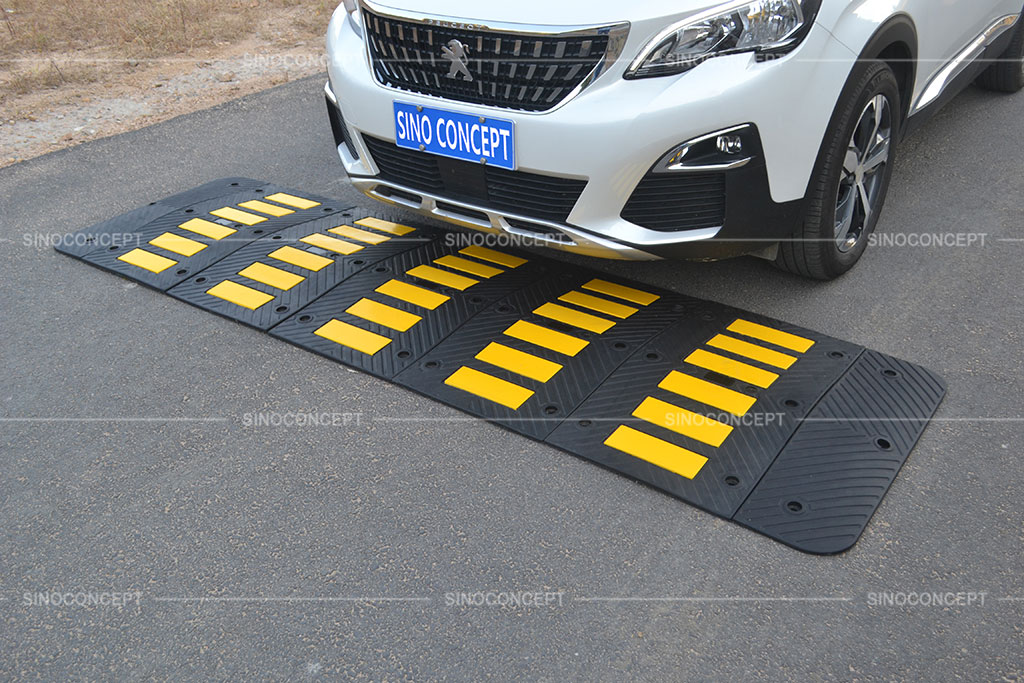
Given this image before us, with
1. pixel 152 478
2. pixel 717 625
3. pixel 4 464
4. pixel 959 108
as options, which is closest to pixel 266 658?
pixel 152 478

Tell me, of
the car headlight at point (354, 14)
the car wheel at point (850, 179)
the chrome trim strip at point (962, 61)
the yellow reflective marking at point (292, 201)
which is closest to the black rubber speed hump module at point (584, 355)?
the yellow reflective marking at point (292, 201)

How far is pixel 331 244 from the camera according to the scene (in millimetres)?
4223

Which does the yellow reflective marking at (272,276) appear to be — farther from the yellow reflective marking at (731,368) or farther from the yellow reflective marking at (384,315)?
the yellow reflective marking at (731,368)

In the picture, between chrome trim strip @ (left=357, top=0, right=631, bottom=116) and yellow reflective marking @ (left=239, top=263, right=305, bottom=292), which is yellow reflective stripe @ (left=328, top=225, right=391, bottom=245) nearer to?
yellow reflective marking @ (left=239, top=263, right=305, bottom=292)

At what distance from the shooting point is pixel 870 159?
362cm

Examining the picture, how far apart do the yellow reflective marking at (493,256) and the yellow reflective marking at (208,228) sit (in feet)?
3.95

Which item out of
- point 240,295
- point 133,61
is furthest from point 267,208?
point 133,61

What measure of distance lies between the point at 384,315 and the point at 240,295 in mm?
681

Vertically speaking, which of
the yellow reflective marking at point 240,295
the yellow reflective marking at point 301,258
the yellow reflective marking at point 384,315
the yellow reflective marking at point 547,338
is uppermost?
the yellow reflective marking at point 301,258

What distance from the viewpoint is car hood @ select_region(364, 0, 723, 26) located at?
111 inches

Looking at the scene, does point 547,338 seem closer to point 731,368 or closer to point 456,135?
point 731,368

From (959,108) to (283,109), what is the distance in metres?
4.45

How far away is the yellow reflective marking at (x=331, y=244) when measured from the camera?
4.16m

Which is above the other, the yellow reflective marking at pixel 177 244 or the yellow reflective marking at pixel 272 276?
the yellow reflective marking at pixel 177 244
